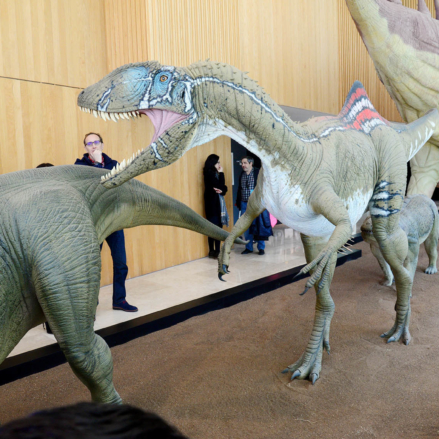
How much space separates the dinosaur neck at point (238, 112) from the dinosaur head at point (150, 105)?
0.06m

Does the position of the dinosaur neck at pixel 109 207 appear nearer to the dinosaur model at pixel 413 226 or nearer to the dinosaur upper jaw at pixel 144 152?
the dinosaur upper jaw at pixel 144 152

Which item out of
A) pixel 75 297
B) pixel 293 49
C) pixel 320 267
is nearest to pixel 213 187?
pixel 293 49

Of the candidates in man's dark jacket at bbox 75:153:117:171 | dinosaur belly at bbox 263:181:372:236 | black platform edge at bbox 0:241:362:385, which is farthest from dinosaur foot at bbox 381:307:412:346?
man's dark jacket at bbox 75:153:117:171

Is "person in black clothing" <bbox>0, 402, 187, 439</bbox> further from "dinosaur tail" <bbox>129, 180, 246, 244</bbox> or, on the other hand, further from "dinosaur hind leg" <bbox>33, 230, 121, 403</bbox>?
"dinosaur tail" <bbox>129, 180, 246, 244</bbox>

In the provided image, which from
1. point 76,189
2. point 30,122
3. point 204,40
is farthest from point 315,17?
point 76,189

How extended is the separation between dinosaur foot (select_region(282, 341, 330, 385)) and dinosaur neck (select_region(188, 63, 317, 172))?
114 centimetres

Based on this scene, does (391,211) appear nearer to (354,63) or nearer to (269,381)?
(269,381)

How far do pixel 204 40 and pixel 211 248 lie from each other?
107 inches

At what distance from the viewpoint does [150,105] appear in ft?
5.17

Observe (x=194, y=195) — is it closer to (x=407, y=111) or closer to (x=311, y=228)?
(x=407, y=111)

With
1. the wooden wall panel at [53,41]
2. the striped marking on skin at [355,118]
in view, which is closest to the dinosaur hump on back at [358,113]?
the striped marking on skin at [355,118]

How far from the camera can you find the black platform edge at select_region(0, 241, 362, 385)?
8.38ft

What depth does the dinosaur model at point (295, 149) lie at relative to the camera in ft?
5.20

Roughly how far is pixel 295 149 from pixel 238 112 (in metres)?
0.41
